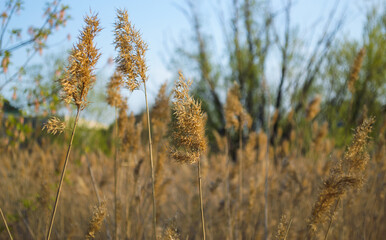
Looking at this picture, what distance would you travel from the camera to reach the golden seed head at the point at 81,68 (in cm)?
104

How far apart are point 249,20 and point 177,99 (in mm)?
11124

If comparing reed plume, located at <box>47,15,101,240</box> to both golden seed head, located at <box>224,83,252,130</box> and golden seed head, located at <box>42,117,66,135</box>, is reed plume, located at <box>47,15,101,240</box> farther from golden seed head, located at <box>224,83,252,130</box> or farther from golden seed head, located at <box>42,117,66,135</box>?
golden seed head, located at <box>224,83,252,130</box>

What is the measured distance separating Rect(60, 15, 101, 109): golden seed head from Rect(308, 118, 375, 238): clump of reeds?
0.96 meters

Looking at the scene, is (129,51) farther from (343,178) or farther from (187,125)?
(343,178)

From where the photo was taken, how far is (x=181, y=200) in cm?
382

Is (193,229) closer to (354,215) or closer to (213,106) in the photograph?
(354,215)

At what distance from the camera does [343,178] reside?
3.88ft

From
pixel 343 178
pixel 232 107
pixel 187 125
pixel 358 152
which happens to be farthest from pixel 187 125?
pixel 232 107

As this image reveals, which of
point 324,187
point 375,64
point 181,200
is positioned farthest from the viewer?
point 375,64

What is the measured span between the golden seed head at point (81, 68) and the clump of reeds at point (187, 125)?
296mm

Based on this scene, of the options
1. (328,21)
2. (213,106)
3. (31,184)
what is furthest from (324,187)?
(213,106)

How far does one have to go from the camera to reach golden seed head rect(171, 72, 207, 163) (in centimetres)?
108

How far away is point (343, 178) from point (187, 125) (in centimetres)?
62

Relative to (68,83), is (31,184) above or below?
below
